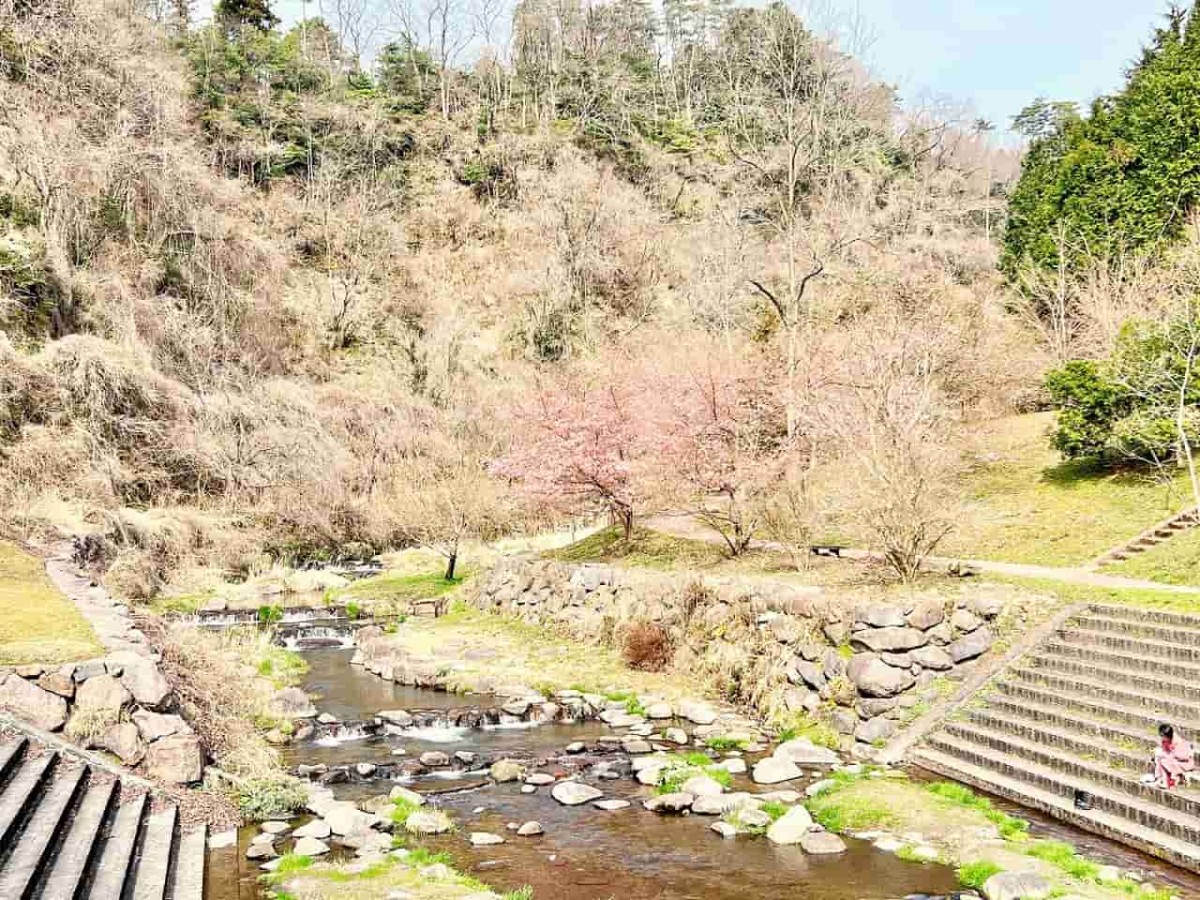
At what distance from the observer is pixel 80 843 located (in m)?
8.25

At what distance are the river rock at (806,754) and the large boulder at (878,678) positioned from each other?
3.76 feet

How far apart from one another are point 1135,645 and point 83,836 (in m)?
12.6

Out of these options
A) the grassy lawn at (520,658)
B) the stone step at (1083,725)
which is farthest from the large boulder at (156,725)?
the stone step at (1083,725)

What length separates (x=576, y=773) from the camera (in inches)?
499

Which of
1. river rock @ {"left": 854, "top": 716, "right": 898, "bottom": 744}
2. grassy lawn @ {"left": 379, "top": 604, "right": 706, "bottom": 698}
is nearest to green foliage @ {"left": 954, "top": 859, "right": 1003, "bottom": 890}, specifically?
river rock @ {"left": 854, "top": 716, "right": 898, "bottom": 744}

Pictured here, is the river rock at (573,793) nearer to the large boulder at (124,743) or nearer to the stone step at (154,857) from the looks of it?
the stone step at (154,857)

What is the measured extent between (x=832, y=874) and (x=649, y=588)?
10652 mm

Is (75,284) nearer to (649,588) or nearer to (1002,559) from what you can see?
(649,588)

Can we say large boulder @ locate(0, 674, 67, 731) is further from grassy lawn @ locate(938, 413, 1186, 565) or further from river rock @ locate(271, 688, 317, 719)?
grassy lawn @ locate(938, 413, 1186, 565)

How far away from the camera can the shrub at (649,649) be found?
1816cm

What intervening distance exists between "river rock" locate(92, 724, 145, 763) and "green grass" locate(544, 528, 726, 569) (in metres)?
12.5

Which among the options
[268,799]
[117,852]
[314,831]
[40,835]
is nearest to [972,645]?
Answer: [314,831]

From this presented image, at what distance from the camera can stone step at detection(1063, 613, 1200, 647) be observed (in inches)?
472

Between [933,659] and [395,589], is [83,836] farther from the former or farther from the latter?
[395,589]
